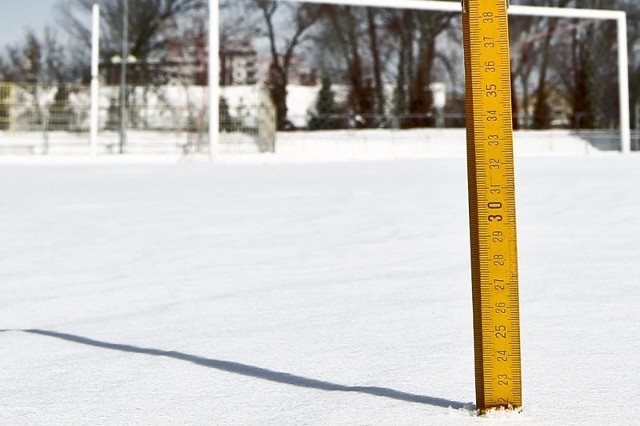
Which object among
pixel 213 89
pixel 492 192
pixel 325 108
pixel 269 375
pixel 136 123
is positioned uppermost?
pixel 325 108

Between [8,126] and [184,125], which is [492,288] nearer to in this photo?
[184,125]

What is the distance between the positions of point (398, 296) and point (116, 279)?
4.56 ft

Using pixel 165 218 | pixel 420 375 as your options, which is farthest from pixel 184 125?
pixel 420 375

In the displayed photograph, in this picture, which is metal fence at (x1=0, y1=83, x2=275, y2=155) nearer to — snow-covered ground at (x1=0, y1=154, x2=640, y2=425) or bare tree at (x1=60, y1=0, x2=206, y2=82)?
bare tree at (x1=60, y1=0, x2=206, y2=82)

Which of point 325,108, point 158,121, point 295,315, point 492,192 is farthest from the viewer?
point 325,108

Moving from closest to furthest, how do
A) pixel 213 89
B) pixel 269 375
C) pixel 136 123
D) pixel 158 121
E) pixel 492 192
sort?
pixel 492 192, pixel 269 375, pixel 213 89, pixel 158 121, pixel 136 123

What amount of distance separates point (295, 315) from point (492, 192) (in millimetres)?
1618

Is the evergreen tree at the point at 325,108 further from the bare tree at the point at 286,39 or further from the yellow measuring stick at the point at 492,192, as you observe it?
the yellow measuring stick at the point at 492,192

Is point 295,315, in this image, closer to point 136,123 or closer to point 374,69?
point 136,123

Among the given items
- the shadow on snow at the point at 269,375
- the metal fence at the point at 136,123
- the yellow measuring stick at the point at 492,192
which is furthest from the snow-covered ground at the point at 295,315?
the metal fence at the point at 136,123

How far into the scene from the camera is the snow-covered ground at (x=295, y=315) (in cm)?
205

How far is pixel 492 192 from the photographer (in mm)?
1777

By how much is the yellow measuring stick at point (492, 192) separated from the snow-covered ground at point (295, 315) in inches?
5.7

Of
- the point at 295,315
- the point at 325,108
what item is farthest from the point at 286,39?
the point at 295,315
